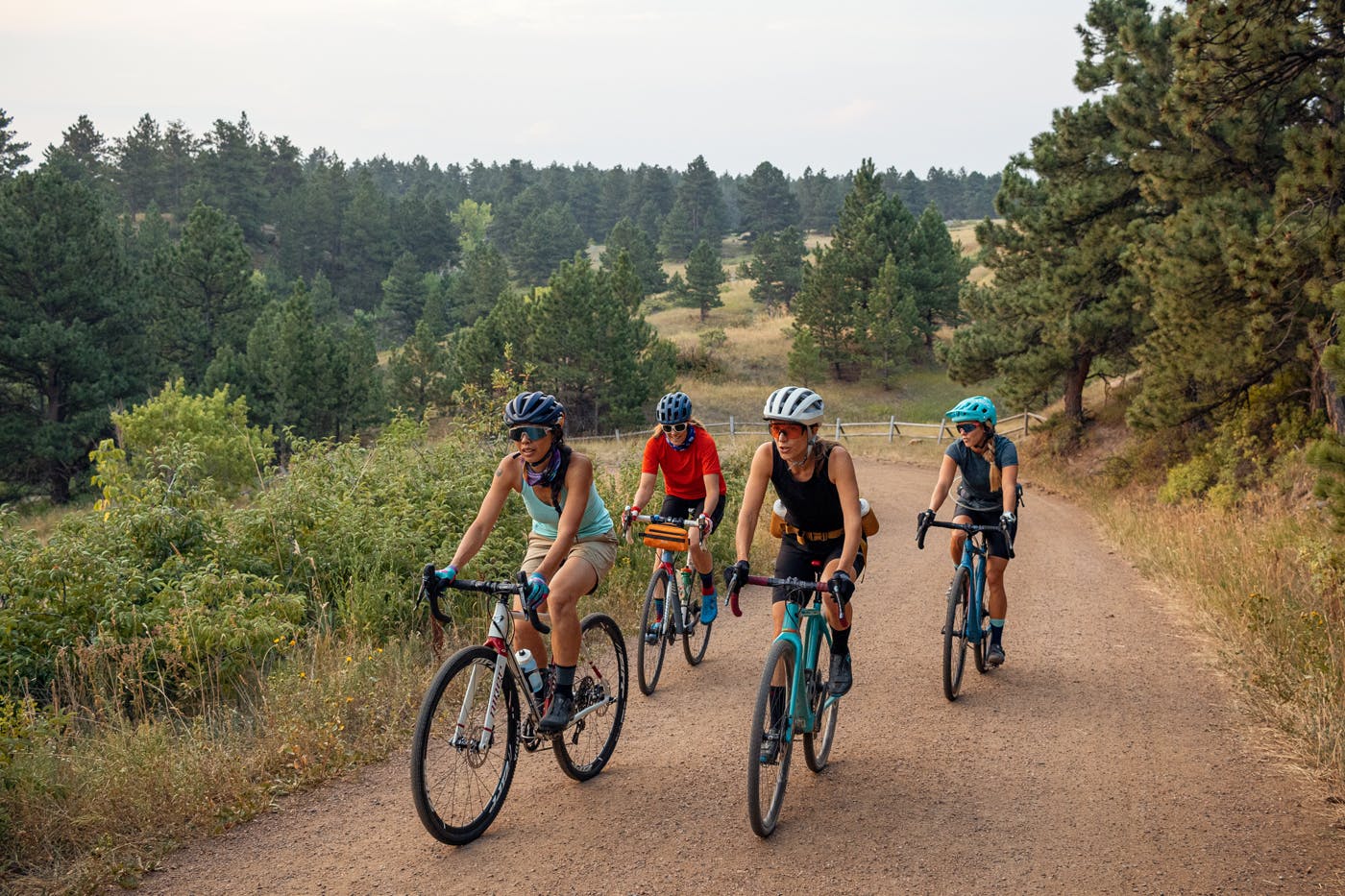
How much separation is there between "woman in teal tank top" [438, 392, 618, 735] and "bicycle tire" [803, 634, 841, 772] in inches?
53.7

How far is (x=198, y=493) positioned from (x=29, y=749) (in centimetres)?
406

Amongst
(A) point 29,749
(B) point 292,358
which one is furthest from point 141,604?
(B) point 292,358

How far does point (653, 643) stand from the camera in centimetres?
780

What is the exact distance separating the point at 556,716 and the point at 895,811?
1.98 meters

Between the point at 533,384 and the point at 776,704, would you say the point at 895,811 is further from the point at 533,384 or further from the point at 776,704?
the point at 533,384

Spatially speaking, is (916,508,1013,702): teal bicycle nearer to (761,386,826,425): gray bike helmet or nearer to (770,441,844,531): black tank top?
(770,441,844,531): black tank top

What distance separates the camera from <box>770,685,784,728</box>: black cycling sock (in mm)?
5090

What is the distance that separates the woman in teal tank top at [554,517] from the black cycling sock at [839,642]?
146cm

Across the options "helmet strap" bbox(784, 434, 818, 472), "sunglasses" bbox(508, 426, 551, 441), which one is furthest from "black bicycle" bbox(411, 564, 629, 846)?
"helmet strap" bbox(784, 434, 818, 472)

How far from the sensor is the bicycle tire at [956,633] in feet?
23.3

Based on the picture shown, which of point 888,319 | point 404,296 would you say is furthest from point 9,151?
point 888,319

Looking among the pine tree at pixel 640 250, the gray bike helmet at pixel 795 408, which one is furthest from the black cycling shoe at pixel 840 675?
the pine tree at pixel 640 250

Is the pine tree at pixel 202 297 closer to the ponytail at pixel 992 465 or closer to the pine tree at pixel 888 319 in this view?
the pine tree at pixel 888 319

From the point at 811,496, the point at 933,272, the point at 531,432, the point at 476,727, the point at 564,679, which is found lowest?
the point at 476,727
